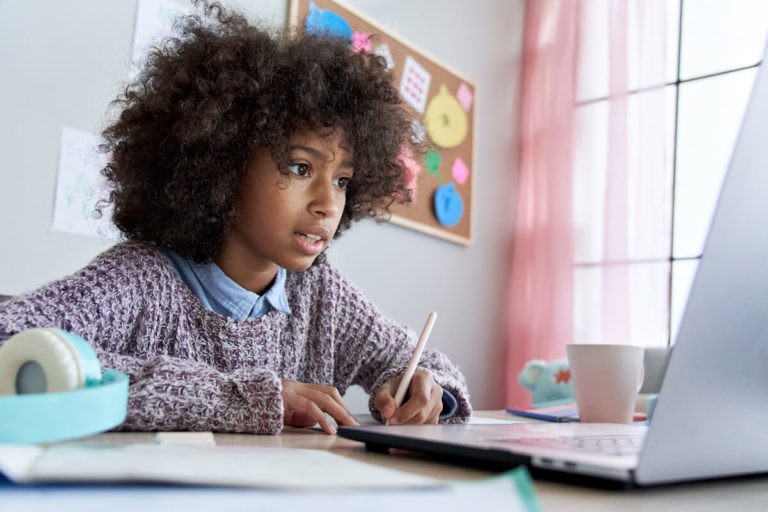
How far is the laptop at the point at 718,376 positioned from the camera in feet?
0.96

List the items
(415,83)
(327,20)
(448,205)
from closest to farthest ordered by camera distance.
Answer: (327,20) < (415,83) < (448,205)

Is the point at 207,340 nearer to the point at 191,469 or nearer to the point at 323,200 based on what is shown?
the point at 323,200

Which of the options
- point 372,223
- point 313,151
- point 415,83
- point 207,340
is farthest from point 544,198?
point 207,340

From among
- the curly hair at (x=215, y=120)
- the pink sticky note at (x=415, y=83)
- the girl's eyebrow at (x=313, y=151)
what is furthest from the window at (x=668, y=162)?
the girl's eyebrow at (x=313, y=151)

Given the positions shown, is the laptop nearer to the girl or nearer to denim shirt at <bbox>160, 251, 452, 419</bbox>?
the girl

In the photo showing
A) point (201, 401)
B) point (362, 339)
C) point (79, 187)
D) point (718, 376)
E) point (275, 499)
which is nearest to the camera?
point (275, 499)

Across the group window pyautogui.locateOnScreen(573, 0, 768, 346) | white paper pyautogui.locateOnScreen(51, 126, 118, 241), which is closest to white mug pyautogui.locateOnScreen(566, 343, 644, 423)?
white paper pyautogui.locateOnScreen(51, 126, 118, 241)

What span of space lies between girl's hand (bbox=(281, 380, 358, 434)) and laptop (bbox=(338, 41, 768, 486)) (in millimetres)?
277

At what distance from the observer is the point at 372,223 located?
1.82 metres

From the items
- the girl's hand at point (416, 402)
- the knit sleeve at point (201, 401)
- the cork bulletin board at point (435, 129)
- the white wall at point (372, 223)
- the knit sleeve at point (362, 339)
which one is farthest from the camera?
the cork bulletin board at point (435, 129)

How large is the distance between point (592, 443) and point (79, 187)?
3.63 feet

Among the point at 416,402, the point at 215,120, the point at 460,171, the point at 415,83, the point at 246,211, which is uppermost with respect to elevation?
the point at 415,83

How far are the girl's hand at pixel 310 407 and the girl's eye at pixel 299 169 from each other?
0.99 ft

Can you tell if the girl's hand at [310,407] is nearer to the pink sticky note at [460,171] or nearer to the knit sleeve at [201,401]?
the knit sleeve at [201,401]
